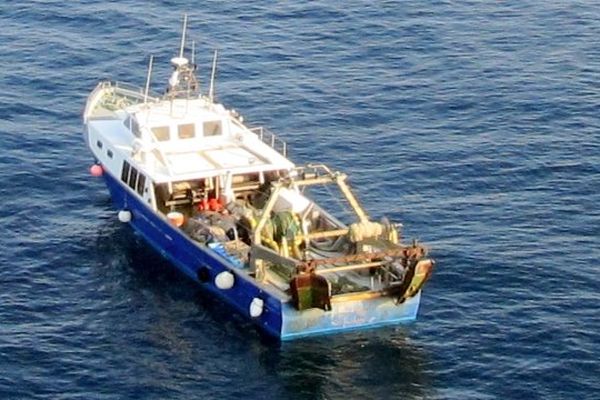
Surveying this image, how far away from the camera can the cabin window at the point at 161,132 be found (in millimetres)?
73750

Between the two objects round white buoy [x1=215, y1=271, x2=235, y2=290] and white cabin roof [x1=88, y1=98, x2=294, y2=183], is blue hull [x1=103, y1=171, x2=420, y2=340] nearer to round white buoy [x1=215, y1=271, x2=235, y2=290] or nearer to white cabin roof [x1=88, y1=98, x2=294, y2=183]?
round white buoy [x1=215, y1=271, x2=235, y2=290]

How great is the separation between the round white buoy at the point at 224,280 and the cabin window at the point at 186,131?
12.0m

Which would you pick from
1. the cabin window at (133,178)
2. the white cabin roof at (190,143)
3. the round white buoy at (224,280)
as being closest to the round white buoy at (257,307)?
the round white buoy at (224,280)

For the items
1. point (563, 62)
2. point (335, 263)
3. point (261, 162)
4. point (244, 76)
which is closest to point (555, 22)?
point (563, 62)

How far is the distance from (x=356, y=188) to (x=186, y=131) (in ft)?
36.9

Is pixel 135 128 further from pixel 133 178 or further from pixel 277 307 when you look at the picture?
pixel 277 307

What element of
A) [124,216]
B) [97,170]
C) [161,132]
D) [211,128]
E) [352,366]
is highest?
[211,128]

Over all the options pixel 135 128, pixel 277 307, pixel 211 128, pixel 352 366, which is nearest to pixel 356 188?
pixel 211 128

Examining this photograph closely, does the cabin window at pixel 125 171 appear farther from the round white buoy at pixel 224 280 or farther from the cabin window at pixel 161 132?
the round white buoy at pixel 224 280

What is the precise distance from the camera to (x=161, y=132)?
7394 cm

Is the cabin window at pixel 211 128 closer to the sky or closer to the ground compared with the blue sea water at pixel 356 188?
closer to the sky

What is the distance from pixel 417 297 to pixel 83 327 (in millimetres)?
15168

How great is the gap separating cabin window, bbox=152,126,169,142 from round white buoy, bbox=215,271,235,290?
12008mm

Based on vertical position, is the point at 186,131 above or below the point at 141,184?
above
